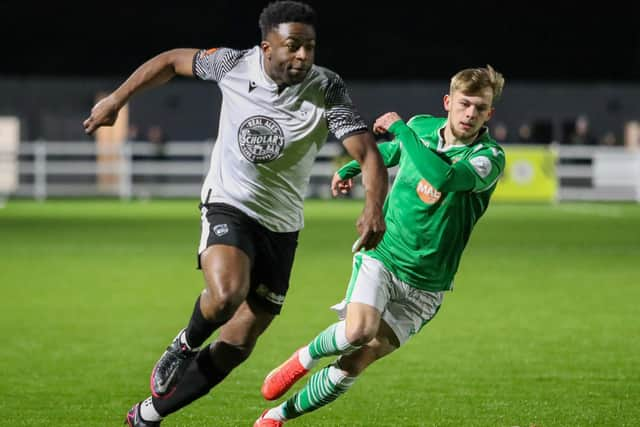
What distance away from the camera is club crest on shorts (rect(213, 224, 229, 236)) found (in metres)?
6.56

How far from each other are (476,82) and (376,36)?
43687mm

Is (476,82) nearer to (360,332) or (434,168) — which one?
(434,168)

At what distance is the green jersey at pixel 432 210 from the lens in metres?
6.69

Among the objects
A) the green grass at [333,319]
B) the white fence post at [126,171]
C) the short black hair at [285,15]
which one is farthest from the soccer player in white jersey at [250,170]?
the white fence post at [126,171]

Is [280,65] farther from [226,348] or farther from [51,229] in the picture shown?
[51,229]

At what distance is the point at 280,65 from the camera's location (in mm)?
6469

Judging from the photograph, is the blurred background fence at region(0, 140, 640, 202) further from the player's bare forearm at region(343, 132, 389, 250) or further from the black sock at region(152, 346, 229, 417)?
the player's bare forearm at region(343, 132, 389, 250)

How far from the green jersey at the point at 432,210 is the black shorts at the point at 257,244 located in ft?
1.79

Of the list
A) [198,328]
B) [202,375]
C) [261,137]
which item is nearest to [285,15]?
[261,137]

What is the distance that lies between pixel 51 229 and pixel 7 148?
76.6ft

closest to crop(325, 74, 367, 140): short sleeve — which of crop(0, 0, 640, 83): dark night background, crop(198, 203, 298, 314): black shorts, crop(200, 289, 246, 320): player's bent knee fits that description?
crop(198, 203, 298, 314): black shorts

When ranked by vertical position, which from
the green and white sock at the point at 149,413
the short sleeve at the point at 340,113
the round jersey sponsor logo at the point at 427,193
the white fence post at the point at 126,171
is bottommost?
the white fence post at the point at 126,171

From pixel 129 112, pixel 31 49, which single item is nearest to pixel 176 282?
pixel 129 112

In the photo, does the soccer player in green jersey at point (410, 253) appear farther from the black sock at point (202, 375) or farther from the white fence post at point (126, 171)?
the white fence post at point (126, 171)
